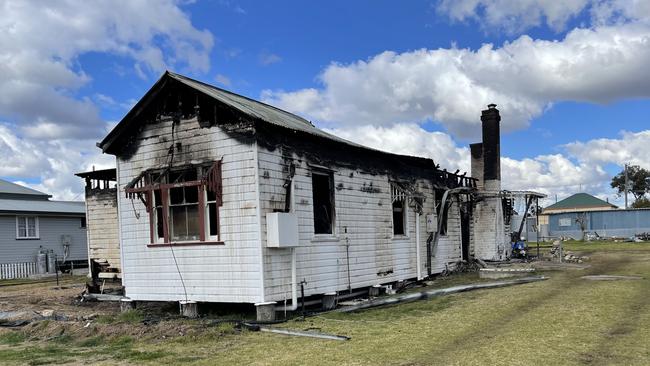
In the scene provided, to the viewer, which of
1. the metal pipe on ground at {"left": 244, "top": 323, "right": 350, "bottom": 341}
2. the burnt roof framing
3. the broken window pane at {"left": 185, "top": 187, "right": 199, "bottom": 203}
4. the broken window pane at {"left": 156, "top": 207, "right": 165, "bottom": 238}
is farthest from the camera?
the broken window pane at {"left": 156, "top": 207, "right": 165, "bottom": 238}

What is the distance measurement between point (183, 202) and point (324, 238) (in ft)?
10.3

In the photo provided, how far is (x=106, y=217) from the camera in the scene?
17.5m

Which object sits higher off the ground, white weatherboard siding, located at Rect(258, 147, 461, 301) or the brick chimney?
the brick chimney

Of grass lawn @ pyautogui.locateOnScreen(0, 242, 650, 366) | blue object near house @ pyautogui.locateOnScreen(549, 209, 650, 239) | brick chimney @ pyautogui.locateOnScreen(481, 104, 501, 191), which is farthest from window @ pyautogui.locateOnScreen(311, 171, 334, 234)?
blue object near house @ pyautogui.locateOnScreen(549, 209, 650, 239)

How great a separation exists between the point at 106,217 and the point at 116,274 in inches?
92.2

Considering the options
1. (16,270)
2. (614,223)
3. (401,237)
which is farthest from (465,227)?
(614,223)

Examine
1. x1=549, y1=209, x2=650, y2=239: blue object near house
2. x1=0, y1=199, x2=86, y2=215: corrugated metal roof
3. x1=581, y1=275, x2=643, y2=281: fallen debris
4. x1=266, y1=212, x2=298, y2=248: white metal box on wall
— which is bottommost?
x1=549, y1=209, x2=650, y2=239: blue object near house

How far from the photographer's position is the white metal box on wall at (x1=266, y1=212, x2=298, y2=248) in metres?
10.7

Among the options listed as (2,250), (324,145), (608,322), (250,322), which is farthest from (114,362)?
(2,250)

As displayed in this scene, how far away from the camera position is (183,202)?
1177 cm

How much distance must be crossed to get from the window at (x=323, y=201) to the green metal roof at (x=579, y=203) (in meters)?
70.7

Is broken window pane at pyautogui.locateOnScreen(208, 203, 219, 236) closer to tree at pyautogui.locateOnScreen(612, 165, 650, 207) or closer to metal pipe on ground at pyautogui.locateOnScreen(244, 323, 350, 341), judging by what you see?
metal pipe on ground at pyautogui.locateOnScreen(244, 323, 350, 341)

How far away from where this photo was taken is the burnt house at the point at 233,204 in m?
10.9

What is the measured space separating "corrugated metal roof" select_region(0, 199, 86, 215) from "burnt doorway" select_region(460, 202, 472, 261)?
70.6ft
